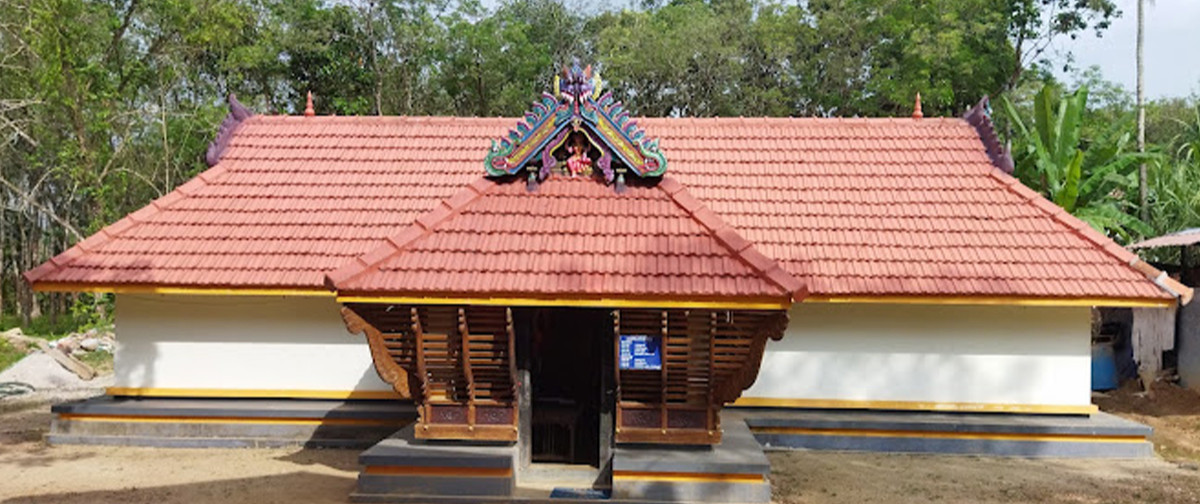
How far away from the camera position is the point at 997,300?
8.38 meters

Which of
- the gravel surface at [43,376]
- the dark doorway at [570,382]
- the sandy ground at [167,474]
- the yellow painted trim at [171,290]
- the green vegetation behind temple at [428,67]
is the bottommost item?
the gravel surface at [43,376]

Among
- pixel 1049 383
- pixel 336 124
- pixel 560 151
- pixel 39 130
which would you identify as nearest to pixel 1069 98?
pixel 1049 383

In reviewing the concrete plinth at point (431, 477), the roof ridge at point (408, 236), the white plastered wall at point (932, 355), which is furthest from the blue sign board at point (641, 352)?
the white plastered wall at point (932, 355)

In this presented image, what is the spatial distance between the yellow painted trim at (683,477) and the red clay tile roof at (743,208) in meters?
2.42

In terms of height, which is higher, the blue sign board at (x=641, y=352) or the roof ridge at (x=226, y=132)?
the roof ridge at (x=226, y=132)

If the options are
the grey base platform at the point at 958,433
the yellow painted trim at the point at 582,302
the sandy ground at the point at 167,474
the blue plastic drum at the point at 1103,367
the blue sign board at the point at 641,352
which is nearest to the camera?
the yellow painted trim at the point at 582,302

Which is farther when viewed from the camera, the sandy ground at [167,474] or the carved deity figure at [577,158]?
the carved deity figure at [577,158]

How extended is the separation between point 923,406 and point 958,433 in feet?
1.46

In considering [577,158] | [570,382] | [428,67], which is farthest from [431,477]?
[428,67]

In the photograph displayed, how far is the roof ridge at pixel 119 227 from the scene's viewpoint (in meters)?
8.81

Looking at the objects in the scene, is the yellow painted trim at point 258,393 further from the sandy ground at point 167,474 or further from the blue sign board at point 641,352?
the blue sign board at point 641,352

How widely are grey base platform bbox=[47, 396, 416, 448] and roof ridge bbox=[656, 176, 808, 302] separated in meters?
3.84

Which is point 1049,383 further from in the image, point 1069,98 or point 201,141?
point 201,141

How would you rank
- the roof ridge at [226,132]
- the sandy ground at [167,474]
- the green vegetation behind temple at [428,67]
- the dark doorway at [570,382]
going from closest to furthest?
the sandy ground at [167,474] < the dark doorway at [570,382] < the roof ridge at [226,132] < the green vegetation behind temple at [428,67]
